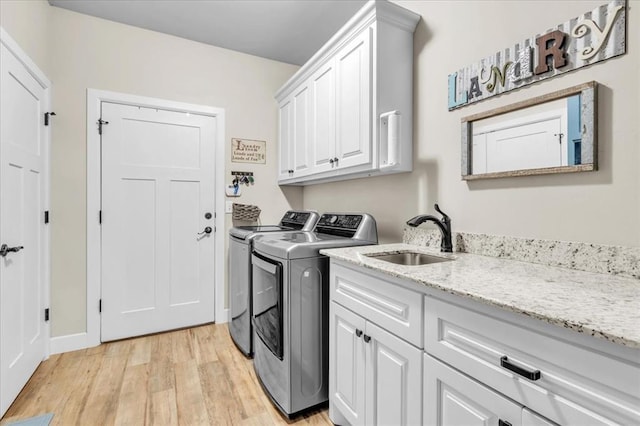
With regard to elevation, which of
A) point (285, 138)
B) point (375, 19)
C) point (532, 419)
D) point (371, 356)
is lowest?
point (371, 356)

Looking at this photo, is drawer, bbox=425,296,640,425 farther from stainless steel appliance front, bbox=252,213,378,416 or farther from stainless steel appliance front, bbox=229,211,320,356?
stainless steel appliance front, bbox=229,211,320,356

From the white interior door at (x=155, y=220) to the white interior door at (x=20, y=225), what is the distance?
42 cm

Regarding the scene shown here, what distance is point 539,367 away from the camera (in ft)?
2.42

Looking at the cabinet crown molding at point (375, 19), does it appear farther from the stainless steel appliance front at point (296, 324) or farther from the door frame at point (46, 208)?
the door frame at point (46, 208)

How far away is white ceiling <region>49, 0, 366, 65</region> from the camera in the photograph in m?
2.35

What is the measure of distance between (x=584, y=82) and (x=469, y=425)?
128cm

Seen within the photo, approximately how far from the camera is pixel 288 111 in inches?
115

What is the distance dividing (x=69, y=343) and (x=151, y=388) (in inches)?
41.3

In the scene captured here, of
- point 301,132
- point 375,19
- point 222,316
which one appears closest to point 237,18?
point 301,132

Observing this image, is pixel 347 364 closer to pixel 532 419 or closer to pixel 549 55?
pixel 532 419

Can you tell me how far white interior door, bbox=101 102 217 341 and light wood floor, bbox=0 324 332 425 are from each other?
30 centimetres

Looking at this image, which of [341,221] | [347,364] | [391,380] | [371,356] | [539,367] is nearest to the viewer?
[539,367]

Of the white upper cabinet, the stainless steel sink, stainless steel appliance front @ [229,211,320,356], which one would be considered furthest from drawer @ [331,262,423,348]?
stainless steel appliance front @ [229,211,320,356]

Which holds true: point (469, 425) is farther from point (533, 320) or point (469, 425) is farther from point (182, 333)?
point (182, 333)
